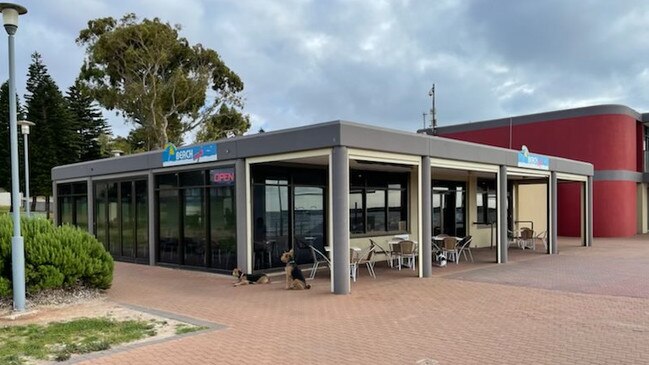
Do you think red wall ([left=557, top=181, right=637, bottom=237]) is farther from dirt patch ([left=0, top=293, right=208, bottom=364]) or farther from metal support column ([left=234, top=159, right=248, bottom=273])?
dirt patch ([left=0, top=293, right=208, bottom=364])

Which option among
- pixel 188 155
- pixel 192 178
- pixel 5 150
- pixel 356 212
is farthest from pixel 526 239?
pixel 5 150

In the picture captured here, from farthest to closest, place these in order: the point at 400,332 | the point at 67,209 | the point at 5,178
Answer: the point at 5,178 → the point at 67,209 → the point at 400,332

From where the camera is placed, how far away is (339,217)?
922cm

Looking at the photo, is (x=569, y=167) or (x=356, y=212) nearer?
(x=356, y=212)

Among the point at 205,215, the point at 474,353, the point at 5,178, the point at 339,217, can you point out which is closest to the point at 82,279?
the point at 205,215

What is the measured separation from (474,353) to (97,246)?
23.2 ft

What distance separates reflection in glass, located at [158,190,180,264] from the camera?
13219 mm

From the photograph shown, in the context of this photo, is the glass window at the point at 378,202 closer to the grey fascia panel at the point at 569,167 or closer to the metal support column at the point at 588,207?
the grey fascia panel at the point at 569,167

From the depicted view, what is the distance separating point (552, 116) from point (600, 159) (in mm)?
2885

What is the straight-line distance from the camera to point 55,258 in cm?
878

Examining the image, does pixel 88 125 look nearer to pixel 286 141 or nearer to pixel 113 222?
pixel 113 222

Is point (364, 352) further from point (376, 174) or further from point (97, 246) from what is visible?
point (376, 174)

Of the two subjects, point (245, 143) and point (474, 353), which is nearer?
point (474, 353)

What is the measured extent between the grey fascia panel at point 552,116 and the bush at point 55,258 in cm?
2134
